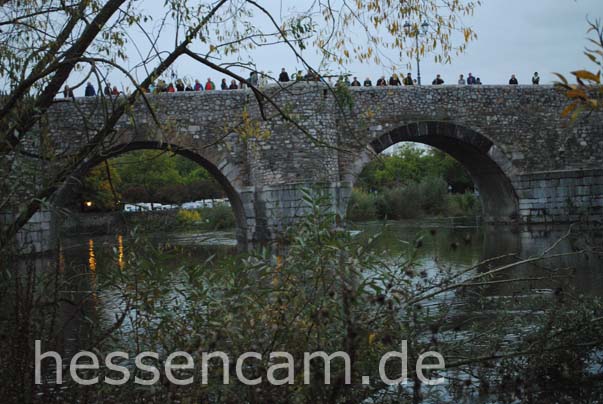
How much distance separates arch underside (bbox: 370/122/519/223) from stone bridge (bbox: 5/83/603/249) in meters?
0.04

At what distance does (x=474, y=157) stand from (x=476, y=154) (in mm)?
507

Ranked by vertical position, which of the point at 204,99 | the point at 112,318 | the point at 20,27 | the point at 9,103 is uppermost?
the point at 204,99

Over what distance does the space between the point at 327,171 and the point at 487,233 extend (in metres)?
4.65

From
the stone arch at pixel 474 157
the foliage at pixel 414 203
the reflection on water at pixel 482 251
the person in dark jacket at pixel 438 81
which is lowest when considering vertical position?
the reflection on water at pixel 482 251

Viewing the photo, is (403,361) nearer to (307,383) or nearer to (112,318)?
(307,383)

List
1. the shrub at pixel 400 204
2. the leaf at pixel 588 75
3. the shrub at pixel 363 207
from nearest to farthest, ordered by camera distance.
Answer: the leaf at pixel 588 75, the shrub at pixel 363 207, the shrub at pixel 400 204

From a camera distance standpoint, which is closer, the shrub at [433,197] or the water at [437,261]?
the water at [437,261]

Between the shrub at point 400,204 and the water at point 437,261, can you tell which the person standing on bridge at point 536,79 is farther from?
the shrub at point 400,204

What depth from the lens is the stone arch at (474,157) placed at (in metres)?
18.4

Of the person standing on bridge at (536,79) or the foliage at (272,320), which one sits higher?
the person standing on bridge at (536,79)

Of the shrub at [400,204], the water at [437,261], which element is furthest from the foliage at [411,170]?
the water at [437,261]

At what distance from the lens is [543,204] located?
19.4 meters

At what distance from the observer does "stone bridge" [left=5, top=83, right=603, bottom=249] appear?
16859 millimetres

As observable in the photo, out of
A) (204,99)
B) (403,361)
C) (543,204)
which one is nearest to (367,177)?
(543,204)
